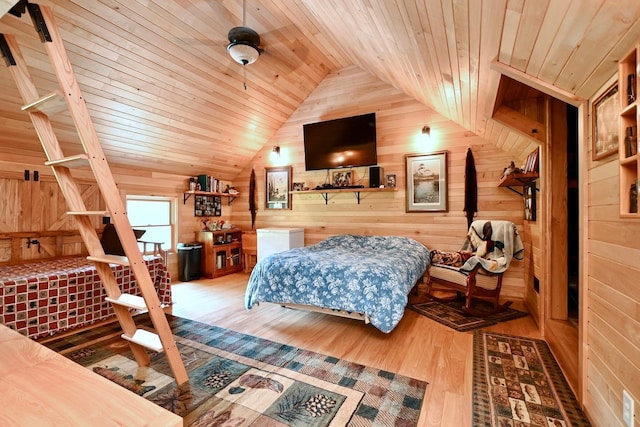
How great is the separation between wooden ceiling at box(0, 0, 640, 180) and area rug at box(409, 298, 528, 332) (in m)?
1.88

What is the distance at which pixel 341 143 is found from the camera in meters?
4.62

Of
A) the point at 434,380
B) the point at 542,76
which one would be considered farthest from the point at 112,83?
the point at 434,380

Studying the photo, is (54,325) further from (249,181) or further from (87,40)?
(249,181)

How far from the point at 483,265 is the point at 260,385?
99.6 inches

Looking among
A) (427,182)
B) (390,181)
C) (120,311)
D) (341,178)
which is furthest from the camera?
(341,178)

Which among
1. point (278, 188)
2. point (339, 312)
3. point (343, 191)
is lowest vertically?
point (339, 312)

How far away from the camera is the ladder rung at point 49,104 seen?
1551 millimetres

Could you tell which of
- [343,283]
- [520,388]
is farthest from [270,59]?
[520,388]

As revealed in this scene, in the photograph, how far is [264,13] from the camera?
3.13m

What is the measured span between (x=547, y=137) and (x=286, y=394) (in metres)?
3.03

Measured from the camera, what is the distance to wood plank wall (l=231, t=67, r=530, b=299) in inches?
151

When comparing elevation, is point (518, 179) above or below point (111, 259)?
above

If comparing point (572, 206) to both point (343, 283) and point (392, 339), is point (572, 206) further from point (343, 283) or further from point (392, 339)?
point (343, 283)

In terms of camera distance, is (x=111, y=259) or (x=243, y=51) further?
(x=243, y=51)
